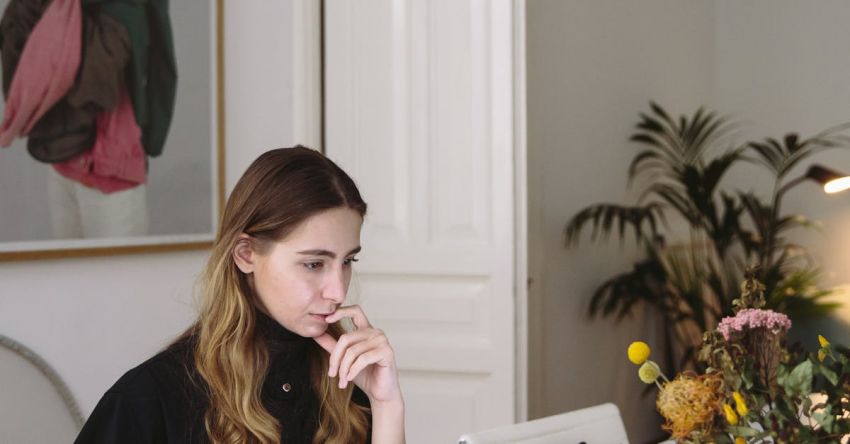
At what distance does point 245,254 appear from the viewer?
190cm

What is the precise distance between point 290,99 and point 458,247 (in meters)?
0.80

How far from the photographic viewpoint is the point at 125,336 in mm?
3273

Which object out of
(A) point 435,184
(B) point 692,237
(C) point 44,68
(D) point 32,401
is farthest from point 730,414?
(B) point 692,237

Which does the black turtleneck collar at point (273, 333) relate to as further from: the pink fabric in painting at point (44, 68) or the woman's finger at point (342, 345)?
the pink fabric in painting at point (44, 68)

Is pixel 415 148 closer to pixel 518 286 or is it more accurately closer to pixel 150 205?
pixel 518 286

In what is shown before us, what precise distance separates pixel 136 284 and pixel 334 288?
1635mm

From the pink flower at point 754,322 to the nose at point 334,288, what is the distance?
69cm

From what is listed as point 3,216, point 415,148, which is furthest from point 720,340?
point 415,148

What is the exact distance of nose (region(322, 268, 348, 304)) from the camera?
6.03 ft

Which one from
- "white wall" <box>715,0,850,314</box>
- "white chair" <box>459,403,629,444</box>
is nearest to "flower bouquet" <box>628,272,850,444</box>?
"white chair" <box>459,403,629,444</box>

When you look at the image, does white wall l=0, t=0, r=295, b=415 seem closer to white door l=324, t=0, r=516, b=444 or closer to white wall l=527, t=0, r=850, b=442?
white door l=324, t=0, r=516, b=444

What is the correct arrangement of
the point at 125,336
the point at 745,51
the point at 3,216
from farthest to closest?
the point at 745,51, the point at 125,336, the point at 3,216

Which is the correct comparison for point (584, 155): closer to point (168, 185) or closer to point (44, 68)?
point (168, 185)

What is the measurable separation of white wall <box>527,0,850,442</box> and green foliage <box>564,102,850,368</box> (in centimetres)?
12
